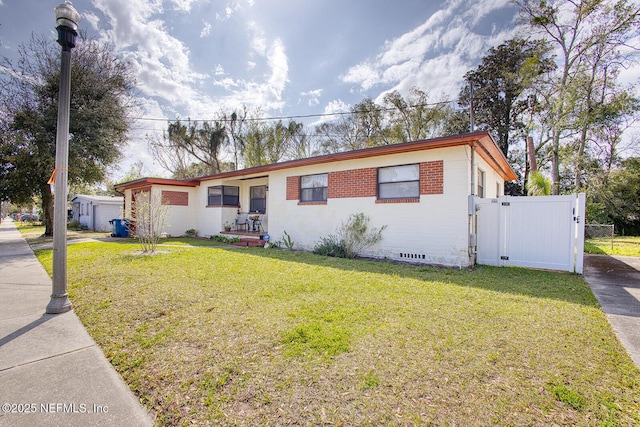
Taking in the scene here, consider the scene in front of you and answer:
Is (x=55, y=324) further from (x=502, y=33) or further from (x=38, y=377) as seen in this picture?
(x=502, y=33)

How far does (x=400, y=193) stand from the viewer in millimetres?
8062

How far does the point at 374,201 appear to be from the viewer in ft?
27.6

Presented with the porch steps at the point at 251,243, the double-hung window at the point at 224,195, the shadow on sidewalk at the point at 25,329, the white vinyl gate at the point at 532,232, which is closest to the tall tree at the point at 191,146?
the double-hung window at the point at 224,195

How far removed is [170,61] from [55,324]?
45.2 ft

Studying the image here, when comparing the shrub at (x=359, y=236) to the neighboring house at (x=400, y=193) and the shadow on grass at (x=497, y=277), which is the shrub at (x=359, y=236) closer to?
the neighboring house at (x=400, y=193)

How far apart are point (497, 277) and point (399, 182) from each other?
341cm

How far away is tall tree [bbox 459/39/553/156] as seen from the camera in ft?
64.3

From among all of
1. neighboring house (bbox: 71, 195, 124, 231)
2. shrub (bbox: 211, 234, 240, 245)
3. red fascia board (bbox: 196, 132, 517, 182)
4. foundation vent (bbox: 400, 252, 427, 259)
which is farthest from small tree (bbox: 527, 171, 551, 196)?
neighboring house (bbox: 71, 195, 124, 231)

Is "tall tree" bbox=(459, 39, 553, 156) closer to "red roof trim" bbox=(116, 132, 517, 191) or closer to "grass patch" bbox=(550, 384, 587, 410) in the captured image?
"red roof trim" bbox=(116, 132, 517, 191)

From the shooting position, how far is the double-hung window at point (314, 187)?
Answer: 390 inches

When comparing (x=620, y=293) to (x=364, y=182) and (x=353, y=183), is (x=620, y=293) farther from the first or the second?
(x=353, y=183)

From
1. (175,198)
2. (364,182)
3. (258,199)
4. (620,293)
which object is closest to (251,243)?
(258,199)

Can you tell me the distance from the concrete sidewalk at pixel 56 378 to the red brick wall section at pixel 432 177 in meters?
7.09

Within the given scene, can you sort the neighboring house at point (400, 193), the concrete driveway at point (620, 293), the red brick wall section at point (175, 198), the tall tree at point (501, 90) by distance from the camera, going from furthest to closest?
the tall tree at point (501, 90) → the red brick wall section at point (175, 198) → the neighboring house at point (400, 193) → the concrete driveway at point (620, 293)
